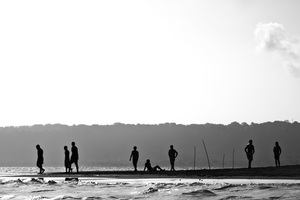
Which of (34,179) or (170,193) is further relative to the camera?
(34,179)

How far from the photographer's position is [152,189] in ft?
97.5

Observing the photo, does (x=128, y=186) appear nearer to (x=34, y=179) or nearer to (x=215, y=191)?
(x=215, y=191)

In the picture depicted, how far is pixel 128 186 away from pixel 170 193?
406 cm

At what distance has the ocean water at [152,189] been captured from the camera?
2708cm

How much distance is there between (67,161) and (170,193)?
17.1 metres

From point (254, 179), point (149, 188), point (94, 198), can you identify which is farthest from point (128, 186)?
point (254, 179)

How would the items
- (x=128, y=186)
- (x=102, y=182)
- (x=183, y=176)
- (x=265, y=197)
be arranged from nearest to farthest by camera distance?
(x=265, y=197)
(x=128, y=186)
(x=102, y=182)
(x=183, y=176)

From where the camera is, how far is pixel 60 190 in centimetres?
3198

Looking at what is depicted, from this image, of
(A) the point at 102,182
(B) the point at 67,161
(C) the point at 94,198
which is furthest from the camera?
(B) the point at 67,161

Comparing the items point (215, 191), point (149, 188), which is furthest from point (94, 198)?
point (215, 191)

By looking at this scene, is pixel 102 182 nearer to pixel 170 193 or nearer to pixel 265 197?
pixel 170 193

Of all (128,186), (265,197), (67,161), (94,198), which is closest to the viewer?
(265,197)

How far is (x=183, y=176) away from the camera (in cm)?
3822

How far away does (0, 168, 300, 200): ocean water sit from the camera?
27078mm
